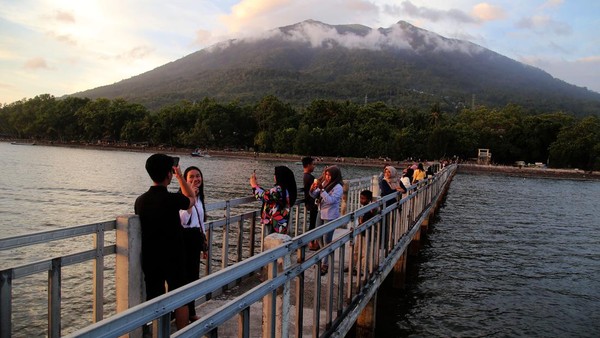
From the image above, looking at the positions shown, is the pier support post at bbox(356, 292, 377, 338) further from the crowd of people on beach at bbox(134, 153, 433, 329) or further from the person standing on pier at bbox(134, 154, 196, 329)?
the person standing on pier at bbox(134, 154, 196, 329)

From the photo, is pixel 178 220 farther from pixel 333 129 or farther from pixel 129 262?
pixel 333 129

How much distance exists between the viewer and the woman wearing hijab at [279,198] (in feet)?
20.6

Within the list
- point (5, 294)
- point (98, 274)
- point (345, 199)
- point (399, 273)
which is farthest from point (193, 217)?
point (399, 273)

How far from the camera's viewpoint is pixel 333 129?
103 m

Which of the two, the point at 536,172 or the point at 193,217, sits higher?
the point at 193,217

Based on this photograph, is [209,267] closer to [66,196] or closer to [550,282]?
[550,282]

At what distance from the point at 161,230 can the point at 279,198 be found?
2504 millimetres

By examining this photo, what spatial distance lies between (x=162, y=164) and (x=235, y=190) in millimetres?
32096

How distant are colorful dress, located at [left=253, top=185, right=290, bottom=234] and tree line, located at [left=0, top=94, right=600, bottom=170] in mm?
90926

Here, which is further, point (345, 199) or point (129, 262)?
point (345, 199)

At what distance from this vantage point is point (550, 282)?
12.7m

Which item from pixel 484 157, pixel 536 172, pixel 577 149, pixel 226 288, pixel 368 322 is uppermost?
pixel 577 149

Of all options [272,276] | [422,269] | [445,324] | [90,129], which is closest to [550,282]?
[422,269]

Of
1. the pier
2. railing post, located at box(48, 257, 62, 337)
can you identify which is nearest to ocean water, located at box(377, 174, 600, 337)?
the pier
